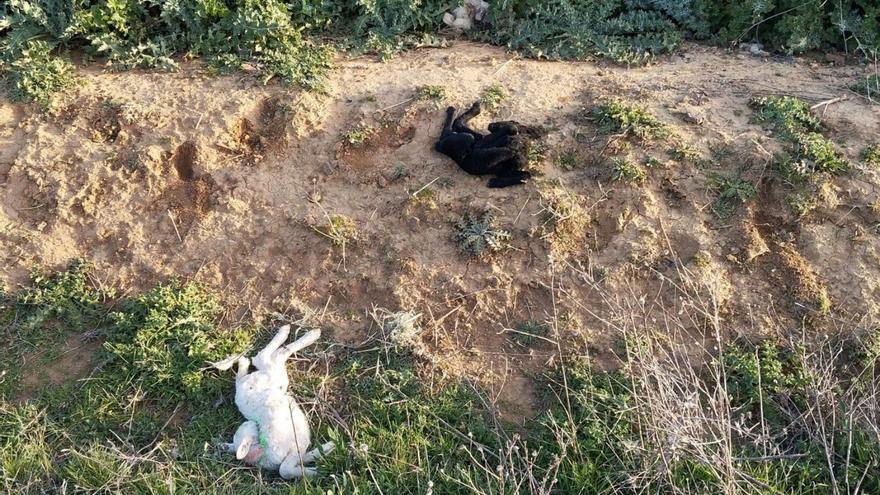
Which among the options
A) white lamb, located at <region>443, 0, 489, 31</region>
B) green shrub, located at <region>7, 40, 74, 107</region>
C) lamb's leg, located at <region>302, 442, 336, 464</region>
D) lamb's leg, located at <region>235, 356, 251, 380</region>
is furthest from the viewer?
white lamb, located at <region>443, 0, 489, 31</region>

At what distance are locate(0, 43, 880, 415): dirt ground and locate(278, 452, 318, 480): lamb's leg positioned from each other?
0.79m

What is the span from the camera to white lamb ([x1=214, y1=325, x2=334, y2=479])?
3570 millimetres

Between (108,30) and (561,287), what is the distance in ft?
12.8

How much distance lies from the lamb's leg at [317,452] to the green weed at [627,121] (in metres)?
2.60

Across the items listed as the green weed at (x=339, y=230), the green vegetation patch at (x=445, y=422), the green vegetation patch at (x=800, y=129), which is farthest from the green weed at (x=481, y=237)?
the green vegetation patch at (x=800, y=129)

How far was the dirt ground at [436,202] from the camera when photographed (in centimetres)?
406

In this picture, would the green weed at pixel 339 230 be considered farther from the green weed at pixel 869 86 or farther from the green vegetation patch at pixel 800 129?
the green weed at pixel 869 86

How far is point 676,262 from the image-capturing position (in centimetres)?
405

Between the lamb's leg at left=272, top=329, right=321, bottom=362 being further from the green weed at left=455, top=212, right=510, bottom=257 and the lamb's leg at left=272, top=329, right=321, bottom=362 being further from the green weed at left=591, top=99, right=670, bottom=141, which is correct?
the green weed at left=591, top=99, right=670, bottom=141

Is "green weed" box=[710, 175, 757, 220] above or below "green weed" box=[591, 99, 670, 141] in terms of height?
below

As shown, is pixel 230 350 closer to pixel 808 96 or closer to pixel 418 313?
pixel 418 313

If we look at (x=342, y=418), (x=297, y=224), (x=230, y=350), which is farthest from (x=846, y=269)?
(x=230, y=350)

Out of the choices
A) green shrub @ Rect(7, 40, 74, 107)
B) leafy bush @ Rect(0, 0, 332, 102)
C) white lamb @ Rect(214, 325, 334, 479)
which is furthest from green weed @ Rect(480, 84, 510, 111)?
green shrub @ Rect(7, 40, 74, 107)

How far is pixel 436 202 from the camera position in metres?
4.45
